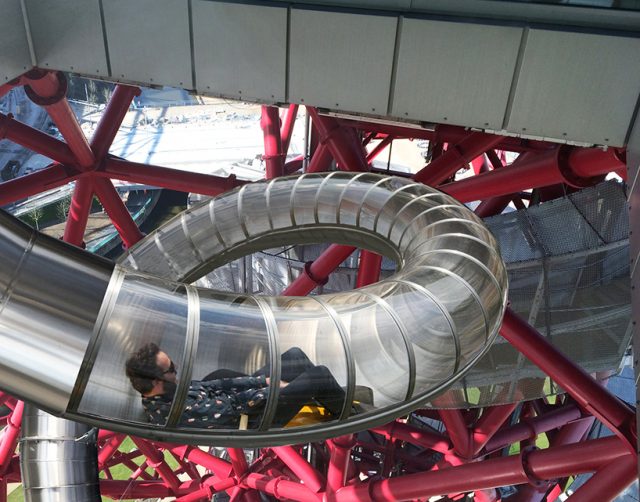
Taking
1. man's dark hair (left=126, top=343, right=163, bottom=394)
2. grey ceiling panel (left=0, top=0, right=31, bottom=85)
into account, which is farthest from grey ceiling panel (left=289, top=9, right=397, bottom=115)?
man's dark hair (left=126, top=343, right=163, bottom=394)

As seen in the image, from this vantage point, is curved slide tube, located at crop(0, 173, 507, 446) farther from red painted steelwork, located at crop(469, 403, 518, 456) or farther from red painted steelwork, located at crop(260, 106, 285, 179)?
red painted steelwork, located at crop(469, 403, 518, 456)

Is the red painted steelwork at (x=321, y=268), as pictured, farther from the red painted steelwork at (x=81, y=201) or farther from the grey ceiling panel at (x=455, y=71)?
the red painted steelwork at (x=81, y=201)

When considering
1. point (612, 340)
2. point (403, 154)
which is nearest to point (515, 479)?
point (612, 340)

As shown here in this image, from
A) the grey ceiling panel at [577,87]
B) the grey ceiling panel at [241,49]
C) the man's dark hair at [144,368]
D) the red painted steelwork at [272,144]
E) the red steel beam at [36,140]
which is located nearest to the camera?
the man's dark hair at [144,368]

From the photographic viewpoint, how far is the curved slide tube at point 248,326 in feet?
11.8

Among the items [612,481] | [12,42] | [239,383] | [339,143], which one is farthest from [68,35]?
[612,481]

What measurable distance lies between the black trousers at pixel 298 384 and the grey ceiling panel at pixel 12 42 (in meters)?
4.97

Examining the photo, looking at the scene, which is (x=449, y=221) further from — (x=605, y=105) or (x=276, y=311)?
(x=276, y=311)

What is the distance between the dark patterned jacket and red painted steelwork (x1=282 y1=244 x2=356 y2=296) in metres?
4.19

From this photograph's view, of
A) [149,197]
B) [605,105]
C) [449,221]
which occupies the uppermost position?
[149,197]

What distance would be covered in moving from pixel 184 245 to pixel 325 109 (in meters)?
2.56

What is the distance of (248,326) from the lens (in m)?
4.29

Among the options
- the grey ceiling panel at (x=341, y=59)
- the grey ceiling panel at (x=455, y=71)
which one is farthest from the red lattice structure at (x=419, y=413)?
the grey ceiling panel at (x=455, y=71)

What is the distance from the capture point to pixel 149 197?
41438 millimetres
